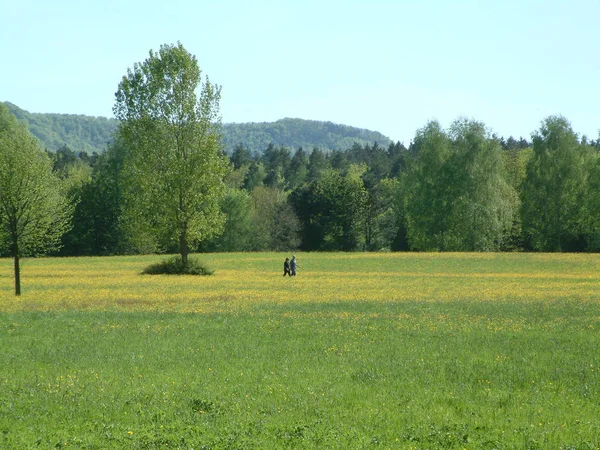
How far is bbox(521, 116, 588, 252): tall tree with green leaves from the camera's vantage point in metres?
99.2

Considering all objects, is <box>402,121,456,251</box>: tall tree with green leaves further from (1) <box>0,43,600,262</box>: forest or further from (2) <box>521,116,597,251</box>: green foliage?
(2) <box>521,116,597,251</box>: green foliage

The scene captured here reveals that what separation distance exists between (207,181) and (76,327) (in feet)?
123

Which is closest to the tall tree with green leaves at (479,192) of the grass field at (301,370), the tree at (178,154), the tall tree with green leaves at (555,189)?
the tall tree with green leaves at (555,189)

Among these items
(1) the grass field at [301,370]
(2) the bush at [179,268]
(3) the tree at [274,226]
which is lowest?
(1) the grass field at [301,370]

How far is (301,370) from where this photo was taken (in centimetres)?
1833

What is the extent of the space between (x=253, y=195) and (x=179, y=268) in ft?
258

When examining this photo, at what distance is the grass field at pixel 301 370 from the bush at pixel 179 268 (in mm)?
20532

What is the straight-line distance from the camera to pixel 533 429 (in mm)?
12773

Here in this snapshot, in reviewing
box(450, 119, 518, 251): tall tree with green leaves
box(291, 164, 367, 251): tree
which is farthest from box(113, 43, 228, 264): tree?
box(291, 164, 367, 251): tree

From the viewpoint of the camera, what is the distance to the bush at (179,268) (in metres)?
61.5

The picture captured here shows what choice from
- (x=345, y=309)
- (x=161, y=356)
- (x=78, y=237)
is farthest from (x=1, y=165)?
(x=78, y=237)

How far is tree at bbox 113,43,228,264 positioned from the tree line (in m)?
0.10

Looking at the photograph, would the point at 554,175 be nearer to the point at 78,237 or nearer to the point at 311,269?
the point at 311,269

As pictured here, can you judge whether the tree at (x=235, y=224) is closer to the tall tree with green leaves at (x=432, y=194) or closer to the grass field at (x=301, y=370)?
the tall tree with green leaves at (x=432, y=194)
